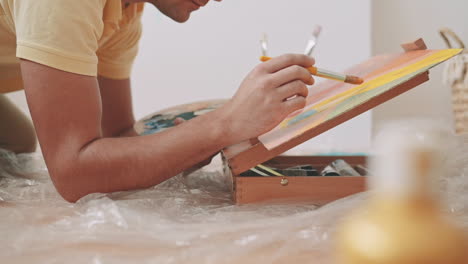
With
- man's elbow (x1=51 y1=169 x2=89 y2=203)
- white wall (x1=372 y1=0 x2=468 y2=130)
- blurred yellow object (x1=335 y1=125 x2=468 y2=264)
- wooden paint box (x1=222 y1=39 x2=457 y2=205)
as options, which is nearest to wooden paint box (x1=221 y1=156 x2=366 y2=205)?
wooden paint box (x1=222 y1=39 x2=457 y2=205)

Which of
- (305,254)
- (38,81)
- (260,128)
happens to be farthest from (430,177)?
(38,81)

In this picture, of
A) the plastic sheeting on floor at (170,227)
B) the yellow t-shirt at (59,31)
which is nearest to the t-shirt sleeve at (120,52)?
the yellow t-shirt at (59,31)

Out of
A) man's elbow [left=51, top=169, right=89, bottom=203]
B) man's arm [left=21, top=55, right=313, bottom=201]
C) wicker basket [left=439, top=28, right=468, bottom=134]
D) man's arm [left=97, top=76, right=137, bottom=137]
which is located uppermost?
man's arm [left=21, top=55, right=313, bottom=201]

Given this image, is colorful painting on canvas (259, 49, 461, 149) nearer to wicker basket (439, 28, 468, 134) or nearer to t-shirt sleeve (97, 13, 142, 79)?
t-shirt sleeve (97, 13, 142, 79)

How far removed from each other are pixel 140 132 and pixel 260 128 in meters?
0.39

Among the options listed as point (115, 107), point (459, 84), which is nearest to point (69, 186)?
point (115, 107)

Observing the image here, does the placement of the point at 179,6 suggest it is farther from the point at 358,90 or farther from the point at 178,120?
the point at 358,90

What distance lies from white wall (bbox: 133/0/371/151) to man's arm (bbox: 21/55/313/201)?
4.54 ft

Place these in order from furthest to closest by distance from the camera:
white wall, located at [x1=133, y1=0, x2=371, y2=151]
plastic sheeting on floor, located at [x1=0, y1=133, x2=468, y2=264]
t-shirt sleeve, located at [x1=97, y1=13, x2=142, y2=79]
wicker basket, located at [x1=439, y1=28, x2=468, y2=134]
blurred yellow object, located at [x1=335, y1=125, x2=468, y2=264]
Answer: white wall, located at [x1=133, y1=0, x2=371, y2=151] → wicker basket, located at [x1=439, y1=28, x2=468, y2=134] → t-shirt sleeve, located at [x1=97, y1=13, x2=142, y2=79] → plastic sheeting on floor, located at [x1=0, y1=133, x2=468, y2=264] → blurred yellow object, located at [x1=335, y1=125, x2=468, y2=264]

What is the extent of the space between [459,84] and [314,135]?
129 cm

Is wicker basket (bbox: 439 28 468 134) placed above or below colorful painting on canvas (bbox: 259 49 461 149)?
below

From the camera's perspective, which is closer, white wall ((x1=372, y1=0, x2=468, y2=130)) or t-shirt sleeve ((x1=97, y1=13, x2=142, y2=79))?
t-shirt sleeve ((x1=97, y1=13, x2=142, y2=79))

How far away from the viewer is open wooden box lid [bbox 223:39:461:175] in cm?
73

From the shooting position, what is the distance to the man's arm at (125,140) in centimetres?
77
